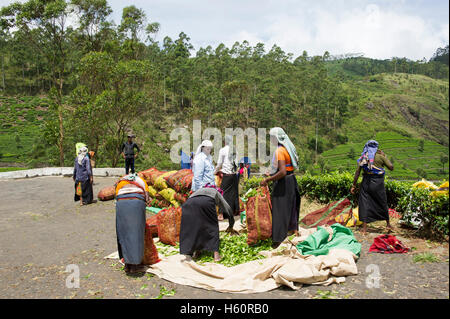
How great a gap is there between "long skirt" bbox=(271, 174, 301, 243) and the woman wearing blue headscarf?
1.29 meters

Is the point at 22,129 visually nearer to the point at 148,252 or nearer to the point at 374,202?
the point at 148,252

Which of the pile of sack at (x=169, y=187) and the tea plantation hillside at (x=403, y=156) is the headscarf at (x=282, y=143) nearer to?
the pile of sack at (x=169, y=187)

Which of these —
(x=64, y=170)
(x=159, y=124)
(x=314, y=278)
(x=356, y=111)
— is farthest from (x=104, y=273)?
(x=356, y=111)

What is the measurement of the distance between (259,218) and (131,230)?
1776 millimetres

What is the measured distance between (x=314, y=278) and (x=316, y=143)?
55466mm

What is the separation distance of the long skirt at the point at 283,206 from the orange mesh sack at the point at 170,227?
61.5 inches

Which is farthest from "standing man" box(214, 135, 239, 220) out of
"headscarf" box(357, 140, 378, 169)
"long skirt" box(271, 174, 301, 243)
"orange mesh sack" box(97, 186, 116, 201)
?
"orange mesh sack" box(97, 186, 116, 201)

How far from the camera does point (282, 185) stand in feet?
16.5

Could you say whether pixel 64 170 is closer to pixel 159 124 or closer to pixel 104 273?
pixel 104 273

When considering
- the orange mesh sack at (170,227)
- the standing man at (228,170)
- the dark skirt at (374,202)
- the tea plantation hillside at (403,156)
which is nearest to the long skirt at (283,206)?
the dark skirt at (374,202)

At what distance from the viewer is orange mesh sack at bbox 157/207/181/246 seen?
18.3 ft

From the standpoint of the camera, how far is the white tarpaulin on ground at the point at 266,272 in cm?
379

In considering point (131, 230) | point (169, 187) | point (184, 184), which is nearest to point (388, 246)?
point (131, 230)

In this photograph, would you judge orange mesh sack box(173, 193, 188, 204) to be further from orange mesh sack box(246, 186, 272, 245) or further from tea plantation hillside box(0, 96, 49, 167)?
tea plantation hillside box(0, 96, 49, 167)
